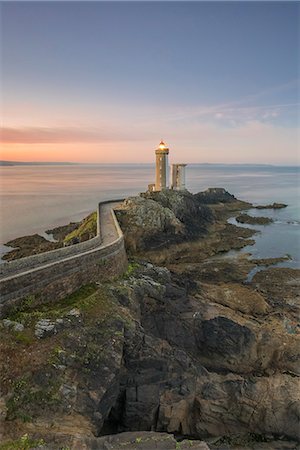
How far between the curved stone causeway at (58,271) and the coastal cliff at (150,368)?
0.52 metres

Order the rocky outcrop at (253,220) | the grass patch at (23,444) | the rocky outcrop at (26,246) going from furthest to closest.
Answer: the rocky outcrop at (253,220), the rocky outcrop at (26,246), the grass patch at (23,444)

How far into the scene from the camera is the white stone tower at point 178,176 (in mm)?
54375

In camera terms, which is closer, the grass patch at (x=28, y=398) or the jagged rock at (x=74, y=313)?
the grass patch at (x=28, y=398)

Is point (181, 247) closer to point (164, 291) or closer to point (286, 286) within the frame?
point (286, 286)

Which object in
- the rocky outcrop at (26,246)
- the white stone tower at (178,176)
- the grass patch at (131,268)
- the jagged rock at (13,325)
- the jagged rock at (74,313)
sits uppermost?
the white stone tower at (178,176)

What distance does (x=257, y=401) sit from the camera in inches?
552

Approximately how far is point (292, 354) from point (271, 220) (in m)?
39.2

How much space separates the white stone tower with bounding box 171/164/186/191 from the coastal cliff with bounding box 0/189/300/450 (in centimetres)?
3341

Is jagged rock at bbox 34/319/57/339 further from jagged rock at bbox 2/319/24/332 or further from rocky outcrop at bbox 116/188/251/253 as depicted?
rocky outcrop at bbox 116/188/251/253

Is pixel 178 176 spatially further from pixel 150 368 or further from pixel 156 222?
pixel 150 368

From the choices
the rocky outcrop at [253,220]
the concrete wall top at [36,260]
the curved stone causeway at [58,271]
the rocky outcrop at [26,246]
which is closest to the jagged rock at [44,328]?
the curved stone causeway at [58,271]

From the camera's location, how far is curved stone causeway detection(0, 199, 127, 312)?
1346 centimetres

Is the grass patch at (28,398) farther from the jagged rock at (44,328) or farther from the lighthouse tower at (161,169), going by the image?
the lighthouse tower at (161,169)

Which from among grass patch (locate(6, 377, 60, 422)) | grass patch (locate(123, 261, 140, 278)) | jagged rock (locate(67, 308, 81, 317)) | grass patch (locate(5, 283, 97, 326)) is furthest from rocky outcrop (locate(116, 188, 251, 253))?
grass patch (locate(6, 377, 60, 422))
